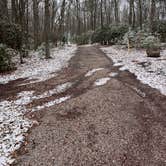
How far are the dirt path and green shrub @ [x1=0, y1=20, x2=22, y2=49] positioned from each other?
7.38 meters

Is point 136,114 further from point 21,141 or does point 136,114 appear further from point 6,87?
point 6,87

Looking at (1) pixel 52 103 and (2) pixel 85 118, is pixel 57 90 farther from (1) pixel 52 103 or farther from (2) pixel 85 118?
(2) pixel 85 118

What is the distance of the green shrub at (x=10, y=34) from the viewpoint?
43.5 ft

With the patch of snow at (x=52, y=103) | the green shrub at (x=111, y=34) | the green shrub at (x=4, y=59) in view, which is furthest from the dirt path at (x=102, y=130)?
the green shrub at (x=111, y=34)

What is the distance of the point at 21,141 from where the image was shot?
473cm

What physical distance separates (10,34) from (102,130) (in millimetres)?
10432

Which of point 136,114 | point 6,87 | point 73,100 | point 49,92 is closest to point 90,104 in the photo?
point 73,100

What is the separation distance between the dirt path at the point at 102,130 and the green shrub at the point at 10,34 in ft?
24.2

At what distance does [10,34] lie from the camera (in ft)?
44.4

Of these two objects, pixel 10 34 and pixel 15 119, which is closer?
pixel 15 119

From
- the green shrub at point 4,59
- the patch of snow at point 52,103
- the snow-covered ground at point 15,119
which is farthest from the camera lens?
the green shrub at point 4,59

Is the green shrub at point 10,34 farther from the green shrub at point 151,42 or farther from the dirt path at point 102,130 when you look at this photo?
the green shrub at point 151,42

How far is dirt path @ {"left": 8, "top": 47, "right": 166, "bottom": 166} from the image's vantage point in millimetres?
4055

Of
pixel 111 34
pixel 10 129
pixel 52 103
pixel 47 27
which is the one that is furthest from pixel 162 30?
pixel 10 129
